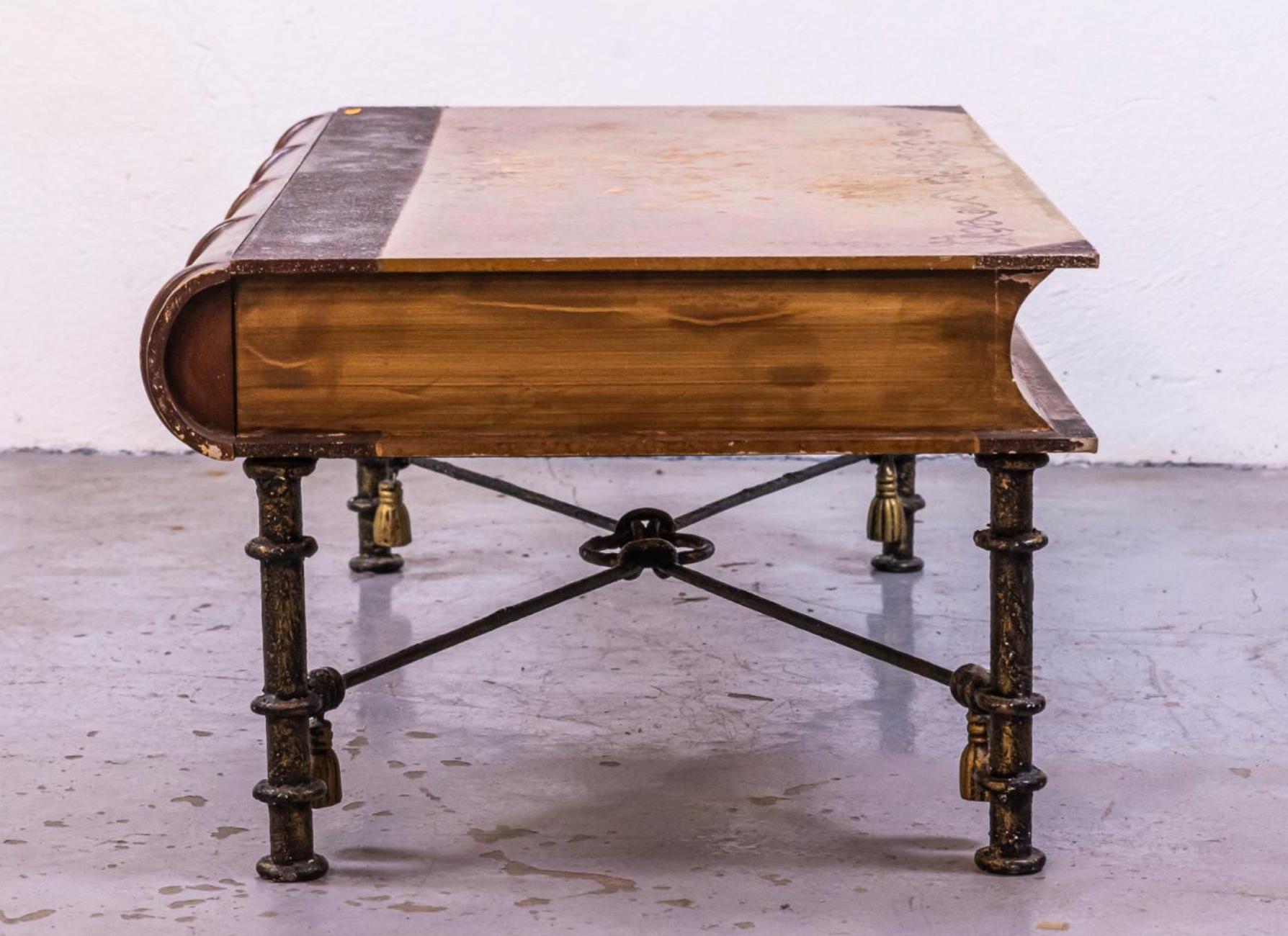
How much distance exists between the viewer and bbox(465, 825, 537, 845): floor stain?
268 centimetres

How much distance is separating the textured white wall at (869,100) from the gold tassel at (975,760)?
2.70 meters

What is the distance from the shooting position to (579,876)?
2.55 meters

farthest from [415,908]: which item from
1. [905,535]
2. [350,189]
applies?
[905,535]

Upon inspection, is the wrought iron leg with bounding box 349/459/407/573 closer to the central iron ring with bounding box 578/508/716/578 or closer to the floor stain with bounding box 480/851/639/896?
the central iron ring with bounding box 578/508/716/578

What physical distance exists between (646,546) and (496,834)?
1.69 ft

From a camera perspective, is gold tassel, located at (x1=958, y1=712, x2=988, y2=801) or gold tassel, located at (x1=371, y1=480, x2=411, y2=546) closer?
gold tassel, located at (x1=958, y1=712, x2=988, y2=801)

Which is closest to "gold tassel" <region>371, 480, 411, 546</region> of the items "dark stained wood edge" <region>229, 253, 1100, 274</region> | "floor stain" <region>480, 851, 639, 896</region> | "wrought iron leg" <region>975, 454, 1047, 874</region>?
"floor stain" <region>480, 851, 639, 896</region>

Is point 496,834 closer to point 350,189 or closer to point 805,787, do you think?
point 805,787

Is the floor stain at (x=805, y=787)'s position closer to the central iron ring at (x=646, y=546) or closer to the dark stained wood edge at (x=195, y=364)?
the central iron ring at (x=646, y=546)

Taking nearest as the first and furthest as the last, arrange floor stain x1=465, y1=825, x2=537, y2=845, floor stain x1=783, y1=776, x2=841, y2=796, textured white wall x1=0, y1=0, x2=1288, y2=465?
1. floor stain x1=465, y1=825, x2=537, y2=845
2. floor stain x1=783, y1=776, x2=841, y2=796
3. textured white wall x1=0, y1=0, x2=1288, y2=465

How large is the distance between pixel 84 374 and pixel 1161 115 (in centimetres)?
318

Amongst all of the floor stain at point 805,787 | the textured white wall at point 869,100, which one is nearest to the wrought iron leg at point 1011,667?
the floor stain at point 805,787

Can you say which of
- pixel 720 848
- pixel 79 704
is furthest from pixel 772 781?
pixel 79 704

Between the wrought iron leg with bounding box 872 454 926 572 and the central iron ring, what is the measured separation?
1.02 meters
